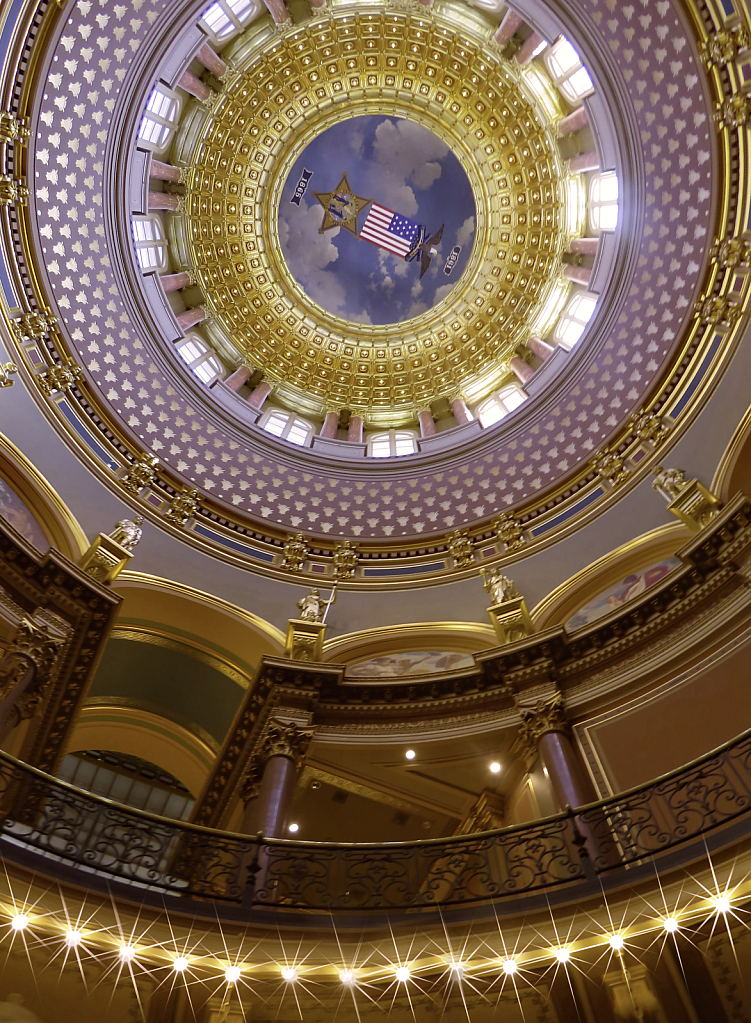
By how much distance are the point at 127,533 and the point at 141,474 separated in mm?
2378

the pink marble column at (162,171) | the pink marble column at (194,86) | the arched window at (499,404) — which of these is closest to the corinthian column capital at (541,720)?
the arched window at (499,404)

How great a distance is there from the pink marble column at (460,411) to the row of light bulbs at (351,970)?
57.5 feet

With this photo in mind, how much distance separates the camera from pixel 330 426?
995 inches

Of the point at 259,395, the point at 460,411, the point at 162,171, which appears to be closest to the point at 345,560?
the point at 259,395

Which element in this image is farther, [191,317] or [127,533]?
[191,317]

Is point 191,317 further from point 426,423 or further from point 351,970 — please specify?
point 351,970

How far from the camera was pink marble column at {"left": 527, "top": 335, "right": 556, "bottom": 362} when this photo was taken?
23.6 m

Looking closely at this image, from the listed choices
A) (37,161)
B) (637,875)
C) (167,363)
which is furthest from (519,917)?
(37,161)

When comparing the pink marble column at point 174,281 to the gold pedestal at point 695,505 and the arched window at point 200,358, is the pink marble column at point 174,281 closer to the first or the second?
the arched window at point 200,358

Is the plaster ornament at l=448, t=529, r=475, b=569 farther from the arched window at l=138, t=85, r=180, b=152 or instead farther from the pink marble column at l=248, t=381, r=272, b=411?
the arched window at l=138, t=85, r=180, b=152

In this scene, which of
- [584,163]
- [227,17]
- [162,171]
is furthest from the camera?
[162,171]

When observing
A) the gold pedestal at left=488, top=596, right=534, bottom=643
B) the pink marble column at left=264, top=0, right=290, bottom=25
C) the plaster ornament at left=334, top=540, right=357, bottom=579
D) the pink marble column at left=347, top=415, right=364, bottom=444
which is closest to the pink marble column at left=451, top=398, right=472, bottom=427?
the pink marble column at left=347, top=415, right=364, bottom=444

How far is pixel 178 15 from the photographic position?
19922 mm

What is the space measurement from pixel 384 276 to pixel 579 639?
58.8 ft
